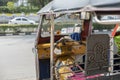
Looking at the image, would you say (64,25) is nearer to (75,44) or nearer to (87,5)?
(75,44)

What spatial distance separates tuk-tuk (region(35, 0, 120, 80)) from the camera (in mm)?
3467

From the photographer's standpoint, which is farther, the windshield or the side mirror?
the side mirror

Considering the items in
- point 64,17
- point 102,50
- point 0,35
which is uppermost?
point 64,17

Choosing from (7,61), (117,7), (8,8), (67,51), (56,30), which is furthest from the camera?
(8,8)

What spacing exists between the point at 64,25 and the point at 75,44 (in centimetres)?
65

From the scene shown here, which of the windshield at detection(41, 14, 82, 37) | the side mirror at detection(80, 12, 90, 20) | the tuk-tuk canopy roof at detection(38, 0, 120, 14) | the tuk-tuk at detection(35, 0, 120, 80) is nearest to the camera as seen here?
the tuk-tuk canopy roof at detection(38, 0, 120, 14)

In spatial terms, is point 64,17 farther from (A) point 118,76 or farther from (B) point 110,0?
(B) point 110,0

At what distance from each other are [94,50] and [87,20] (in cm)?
231

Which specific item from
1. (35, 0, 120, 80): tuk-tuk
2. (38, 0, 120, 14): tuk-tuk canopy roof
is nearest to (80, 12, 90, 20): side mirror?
(35, 0, 120, 80): tuk-tuk

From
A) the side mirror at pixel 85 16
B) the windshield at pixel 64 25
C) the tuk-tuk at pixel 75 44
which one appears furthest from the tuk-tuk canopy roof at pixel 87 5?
the side mirror at pixel 85 16

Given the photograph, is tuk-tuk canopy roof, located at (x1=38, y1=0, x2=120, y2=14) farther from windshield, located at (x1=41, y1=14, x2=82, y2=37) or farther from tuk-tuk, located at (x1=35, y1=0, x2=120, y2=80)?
windshield, located at (x1=41, y1=14, x2=82, y2=37)

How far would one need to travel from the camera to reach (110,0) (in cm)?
296

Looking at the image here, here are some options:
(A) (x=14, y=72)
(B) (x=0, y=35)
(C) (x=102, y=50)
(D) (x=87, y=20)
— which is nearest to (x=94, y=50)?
(C) (x=102, y=50)

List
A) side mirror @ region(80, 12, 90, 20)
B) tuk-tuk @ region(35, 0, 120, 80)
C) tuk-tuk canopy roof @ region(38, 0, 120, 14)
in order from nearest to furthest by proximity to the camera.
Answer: tuk-tuk canopy roof @ region(38, 0, 120, 14), tuk-tuk @ region(35, 0, 120, 80), side mirror @ region(80, 12, 90, 20)
